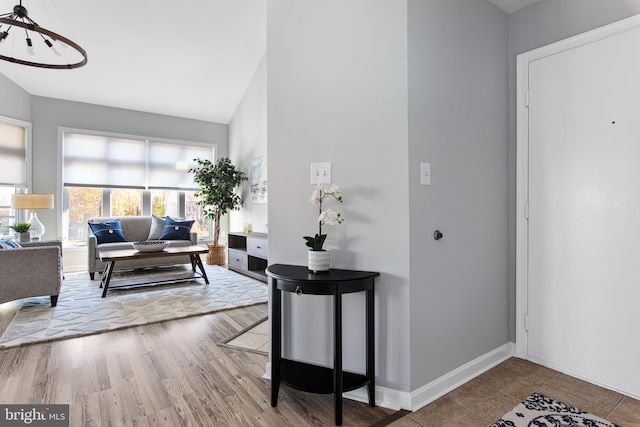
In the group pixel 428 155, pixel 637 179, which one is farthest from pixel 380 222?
pixel 637 179

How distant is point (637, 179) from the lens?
1.95 m

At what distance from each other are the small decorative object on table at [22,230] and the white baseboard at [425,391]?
178 inches

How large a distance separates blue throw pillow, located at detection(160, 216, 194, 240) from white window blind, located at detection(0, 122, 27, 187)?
7.16 feet

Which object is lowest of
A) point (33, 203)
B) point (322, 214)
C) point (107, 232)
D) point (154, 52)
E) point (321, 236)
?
point (107, 232)

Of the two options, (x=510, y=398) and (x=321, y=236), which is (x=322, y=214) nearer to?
(x=321, y=236)

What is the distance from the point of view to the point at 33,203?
471 cm

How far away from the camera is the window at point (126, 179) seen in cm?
581

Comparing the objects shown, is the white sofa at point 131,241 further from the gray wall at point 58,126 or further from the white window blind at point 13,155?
the white window blind at point 13,155

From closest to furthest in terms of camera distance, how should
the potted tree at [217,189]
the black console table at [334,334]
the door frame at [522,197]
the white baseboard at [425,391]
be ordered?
the black console table at [334,334] → the white baseboard at [425,391] → the door frame at [522,197] → the potted tree at [217,189]

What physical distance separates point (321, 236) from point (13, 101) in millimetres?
5888

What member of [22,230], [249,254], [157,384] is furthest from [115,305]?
[22,230]

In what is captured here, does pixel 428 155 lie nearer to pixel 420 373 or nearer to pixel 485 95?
pixel 485 95

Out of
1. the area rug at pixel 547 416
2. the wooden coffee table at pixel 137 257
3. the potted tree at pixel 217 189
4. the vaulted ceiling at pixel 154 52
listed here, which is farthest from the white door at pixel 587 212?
the potted tree at pixel 217 189

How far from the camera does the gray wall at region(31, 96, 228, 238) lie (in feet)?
17.9
